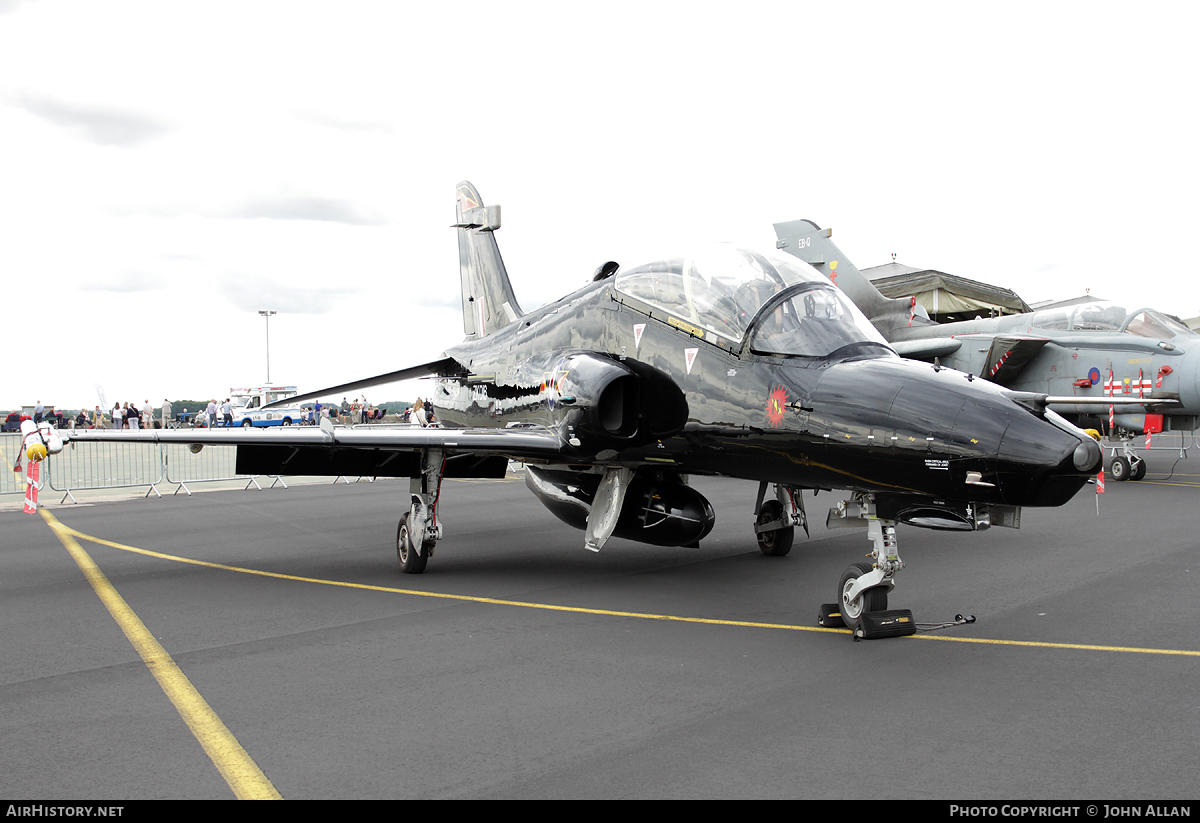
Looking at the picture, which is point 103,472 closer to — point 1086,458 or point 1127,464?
point 1086,458

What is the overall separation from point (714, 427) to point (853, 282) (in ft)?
52.9

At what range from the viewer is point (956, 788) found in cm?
320

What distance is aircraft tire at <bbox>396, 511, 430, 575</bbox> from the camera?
826 centimetres

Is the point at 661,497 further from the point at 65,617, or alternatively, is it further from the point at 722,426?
the point at 65,617

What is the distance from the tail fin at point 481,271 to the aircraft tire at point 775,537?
5.12 m

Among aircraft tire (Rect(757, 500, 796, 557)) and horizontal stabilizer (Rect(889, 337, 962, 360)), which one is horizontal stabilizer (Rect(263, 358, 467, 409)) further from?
horizontal stabilizer (Rect(889, 337, 962, 360))

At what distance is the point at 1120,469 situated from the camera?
53.8 ft

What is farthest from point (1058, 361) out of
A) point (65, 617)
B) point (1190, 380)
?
point (65, 617)

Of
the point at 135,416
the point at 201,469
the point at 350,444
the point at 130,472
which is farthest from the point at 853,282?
the point at 135,416

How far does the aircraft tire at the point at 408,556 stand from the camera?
8258 mm

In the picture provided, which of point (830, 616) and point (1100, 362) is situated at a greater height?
point (1100, 362)

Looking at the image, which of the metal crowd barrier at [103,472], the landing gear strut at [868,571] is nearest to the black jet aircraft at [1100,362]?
the landing gear strut at [868,571]

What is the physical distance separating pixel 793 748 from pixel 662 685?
111 cm

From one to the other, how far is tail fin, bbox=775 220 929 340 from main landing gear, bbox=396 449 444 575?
14.7 m
